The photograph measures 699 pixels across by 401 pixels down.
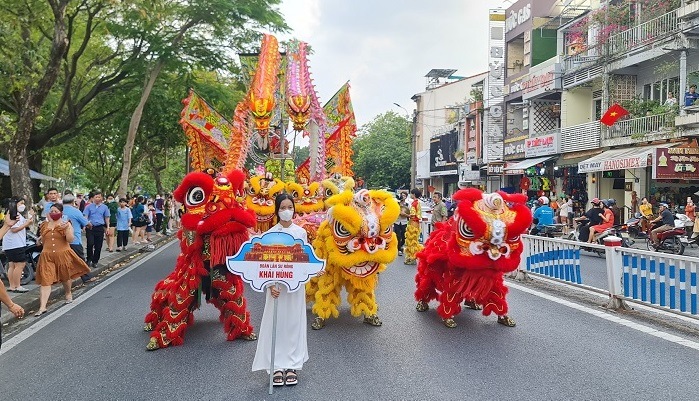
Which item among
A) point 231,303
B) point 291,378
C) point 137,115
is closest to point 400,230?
point 231,303

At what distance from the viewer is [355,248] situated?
262 inches

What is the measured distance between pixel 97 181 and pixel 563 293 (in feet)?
95.6

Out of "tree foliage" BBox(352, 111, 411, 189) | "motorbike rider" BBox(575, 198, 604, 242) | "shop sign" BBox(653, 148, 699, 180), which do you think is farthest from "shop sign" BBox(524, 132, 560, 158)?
"tree foliage" BBox(352, 111, 411, 189)

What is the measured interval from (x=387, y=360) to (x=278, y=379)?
1.19 metres

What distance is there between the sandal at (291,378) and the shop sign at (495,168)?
2706cm

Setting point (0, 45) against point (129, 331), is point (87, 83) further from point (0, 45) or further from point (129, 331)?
point (129, 331)

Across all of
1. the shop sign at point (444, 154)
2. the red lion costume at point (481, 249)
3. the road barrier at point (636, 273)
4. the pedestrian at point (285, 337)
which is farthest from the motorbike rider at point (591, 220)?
the shop sign at point (444, 154)

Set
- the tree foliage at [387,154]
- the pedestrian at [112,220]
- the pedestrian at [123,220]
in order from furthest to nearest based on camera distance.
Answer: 1. the tree foliage at [387,154]
2. the pedestrian at [112,220]
3. the pedestrian at [123,220]

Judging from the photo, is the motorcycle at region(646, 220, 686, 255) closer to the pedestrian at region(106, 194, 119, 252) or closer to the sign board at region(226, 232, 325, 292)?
the sign board at region(226, 232, 325, 292)

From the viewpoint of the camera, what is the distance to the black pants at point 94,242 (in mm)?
12125

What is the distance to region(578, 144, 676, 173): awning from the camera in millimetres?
18423

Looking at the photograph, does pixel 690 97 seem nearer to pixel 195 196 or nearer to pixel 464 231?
pixel 464 231

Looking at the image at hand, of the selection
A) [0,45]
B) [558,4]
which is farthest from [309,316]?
[558,4]

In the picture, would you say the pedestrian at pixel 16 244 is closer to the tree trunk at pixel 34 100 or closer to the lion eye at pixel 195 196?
the tree trunk at pixel 34 100
